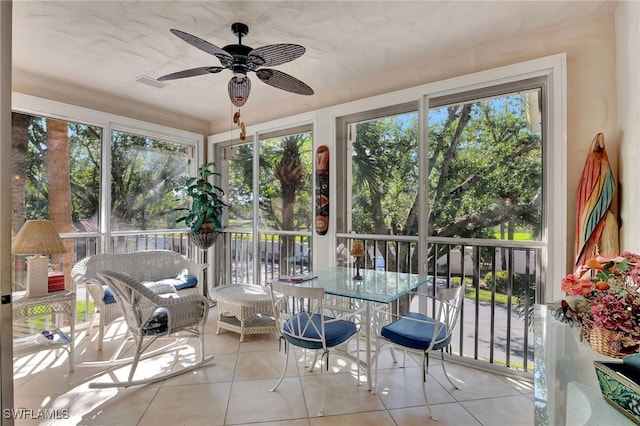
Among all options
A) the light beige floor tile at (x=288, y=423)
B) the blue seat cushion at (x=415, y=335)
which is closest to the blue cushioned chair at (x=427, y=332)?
the blue seat cushion at (x=415, y=335)

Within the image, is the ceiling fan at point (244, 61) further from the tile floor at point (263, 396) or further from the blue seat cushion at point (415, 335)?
the tile floor at point (263, 396)

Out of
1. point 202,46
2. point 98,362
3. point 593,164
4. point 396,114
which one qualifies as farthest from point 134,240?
point 593,164

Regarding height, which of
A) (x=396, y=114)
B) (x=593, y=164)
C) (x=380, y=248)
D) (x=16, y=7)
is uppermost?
(x=16, y=7)

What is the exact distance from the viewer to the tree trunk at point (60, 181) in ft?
11.3

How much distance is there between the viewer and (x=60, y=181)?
3529 mm

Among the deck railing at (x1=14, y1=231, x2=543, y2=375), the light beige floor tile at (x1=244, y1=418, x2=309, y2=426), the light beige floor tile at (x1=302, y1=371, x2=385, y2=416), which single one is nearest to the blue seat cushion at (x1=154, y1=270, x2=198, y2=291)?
the deck railing at (x1=14, y1=231, x2=543, y2=375)

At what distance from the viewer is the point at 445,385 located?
246 cm

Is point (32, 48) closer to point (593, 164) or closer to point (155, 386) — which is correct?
point (155, 386)

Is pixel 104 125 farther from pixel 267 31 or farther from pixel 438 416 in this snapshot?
pixel 438 416

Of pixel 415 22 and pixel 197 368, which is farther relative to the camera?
pixel 197 368

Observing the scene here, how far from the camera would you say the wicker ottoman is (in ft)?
10.6

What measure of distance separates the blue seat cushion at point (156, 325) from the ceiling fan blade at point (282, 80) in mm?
2077

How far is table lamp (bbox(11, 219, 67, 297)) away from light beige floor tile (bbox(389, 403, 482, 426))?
305cm

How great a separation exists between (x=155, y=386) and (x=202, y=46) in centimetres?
254
